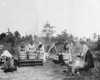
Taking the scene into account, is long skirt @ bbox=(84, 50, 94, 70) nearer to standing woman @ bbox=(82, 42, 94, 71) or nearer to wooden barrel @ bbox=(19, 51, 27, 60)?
standing woman @ bbox=(82, 42, 94, 71)

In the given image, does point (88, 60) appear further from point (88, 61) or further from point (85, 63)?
point (85, 63)

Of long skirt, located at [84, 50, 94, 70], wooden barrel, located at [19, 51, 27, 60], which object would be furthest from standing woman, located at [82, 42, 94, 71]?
wooden barrel, located at [19, 51, 27, 60]

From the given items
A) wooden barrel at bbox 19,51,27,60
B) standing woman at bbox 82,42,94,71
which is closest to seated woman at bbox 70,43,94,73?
standing woman at bbox 82,42,94,71

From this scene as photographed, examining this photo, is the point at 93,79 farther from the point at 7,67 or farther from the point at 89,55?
the point at 7,67

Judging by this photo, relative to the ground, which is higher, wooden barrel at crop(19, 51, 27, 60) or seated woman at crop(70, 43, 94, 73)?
wooden barrel at crop(19, 51, 27, 60)

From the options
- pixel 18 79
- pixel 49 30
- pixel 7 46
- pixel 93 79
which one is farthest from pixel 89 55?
pixel 49 30

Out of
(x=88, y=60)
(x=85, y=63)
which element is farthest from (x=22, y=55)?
(x=88, y=60)

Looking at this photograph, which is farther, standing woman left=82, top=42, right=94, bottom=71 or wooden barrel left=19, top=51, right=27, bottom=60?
wooden barrel left=19, top=51, right=27, bottom=60

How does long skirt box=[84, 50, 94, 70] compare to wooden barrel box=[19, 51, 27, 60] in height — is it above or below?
below

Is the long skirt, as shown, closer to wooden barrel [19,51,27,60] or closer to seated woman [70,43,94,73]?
seated woman [70,43,94,73]

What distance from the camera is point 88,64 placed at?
9594 mm

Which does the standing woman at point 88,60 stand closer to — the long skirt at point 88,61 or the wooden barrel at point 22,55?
the long skirt at point 88,61

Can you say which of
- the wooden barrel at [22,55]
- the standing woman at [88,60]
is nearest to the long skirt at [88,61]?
the standing woman at [88,60]

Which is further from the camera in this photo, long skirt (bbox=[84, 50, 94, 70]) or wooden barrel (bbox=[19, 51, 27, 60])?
wooden barrel (bbox=[19, 51, 27, 60])
